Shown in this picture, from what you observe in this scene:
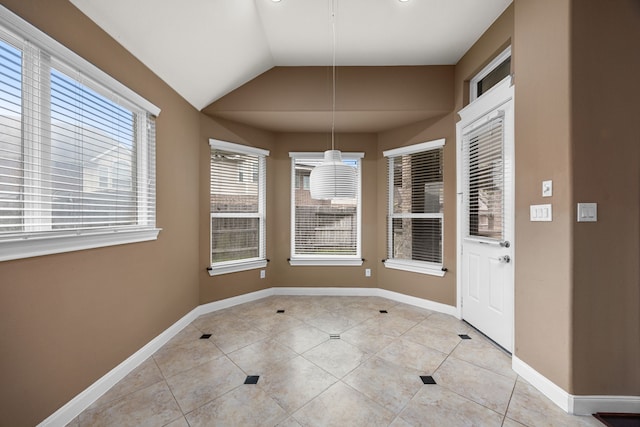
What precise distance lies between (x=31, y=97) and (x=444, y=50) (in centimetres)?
360

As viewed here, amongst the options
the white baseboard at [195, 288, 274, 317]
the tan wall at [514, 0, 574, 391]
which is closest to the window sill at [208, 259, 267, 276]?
the white baseboard at [195, 288, 274, 317]

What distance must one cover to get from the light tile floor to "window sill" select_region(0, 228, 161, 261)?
1063 mm

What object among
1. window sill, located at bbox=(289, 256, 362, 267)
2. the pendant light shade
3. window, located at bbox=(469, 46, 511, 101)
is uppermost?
window, located at bbox=(469, 46, 511, 101)

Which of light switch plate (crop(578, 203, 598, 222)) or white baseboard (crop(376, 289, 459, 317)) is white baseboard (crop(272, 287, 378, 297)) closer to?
white baseboard (crop(376, 289, 459, 317))

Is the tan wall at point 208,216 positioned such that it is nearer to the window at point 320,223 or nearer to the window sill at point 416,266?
the window at point 320,223

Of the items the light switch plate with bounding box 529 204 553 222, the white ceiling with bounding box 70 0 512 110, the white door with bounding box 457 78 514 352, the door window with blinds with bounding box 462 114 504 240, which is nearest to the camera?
the light switch plate with bounding box 529 204 553 222

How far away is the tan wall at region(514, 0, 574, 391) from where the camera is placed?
1.67 meters

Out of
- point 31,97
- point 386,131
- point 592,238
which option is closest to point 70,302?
point 31,97

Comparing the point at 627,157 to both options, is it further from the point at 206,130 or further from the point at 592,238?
the point at 206,130

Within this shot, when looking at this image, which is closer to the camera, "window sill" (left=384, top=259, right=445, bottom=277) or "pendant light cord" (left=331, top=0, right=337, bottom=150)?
"pendant light cord" (left=331, top=0, right=337, bottom=150)

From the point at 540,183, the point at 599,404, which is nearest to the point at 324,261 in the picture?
the point at 540,183

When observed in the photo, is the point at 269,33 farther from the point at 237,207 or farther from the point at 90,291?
the point at 90,291

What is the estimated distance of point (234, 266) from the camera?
3541 millimetres

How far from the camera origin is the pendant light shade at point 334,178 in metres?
2.37
